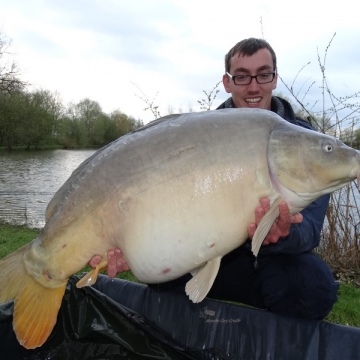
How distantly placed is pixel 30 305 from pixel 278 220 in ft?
2.47

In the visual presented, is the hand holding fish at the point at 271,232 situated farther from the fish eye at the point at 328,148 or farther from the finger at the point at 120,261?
the fish eye at the point at 328,148

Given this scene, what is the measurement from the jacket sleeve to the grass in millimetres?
876

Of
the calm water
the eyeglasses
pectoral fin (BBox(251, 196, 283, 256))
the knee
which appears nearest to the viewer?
pectoral fin (BBox(251, 196, 283, 256))

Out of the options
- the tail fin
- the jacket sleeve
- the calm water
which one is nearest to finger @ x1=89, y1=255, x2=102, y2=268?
the tail fin

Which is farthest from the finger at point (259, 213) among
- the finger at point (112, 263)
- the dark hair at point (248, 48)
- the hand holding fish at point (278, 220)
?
the dark hair at point (248, 48)

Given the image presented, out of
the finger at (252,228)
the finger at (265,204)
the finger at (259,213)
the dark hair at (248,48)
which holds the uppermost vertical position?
the dark hair at (248,48)

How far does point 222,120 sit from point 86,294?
3.06 ft

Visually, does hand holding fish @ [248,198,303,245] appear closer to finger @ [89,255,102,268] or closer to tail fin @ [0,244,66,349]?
finger @ [89,255,102,268]

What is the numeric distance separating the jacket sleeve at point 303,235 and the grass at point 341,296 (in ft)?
2.87

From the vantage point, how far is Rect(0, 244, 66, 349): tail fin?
1.19 meters

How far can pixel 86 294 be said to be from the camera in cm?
163

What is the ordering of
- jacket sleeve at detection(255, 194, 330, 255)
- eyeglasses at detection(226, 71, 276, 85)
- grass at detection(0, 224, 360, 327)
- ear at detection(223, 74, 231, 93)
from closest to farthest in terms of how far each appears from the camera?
jacket sleeve at detection(255, 194, 330, 255), eyeglasses at detection(226, 71, 276, 85), ear at detection(223, 74, 231, 93), grass at detection(0, 224, 360, 327)

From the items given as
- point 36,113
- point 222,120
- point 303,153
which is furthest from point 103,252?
point 36,113

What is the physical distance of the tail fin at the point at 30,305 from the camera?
1188 mm
